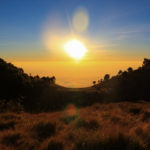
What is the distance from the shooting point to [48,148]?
5.95 metres

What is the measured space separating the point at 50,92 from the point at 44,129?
29874 mm

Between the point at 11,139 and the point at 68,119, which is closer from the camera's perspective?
the point at 11,139

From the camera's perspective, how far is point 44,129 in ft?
26.6

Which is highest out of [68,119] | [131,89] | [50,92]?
[50,92]

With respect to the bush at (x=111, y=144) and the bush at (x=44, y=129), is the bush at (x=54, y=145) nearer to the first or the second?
the bush at (x=111, y=144)

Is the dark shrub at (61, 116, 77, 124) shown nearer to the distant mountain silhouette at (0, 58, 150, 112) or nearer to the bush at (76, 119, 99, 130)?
the bush at (76, 119, 99, 130)

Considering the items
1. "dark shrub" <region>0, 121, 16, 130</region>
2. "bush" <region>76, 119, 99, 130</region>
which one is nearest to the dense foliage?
"bush" <region>76, 119, 99, 130</region>

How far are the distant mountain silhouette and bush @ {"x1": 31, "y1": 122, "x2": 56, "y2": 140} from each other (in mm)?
10842

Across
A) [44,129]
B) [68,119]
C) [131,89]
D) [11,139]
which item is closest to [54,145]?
[11,139]

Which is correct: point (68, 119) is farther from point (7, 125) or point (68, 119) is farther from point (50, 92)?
point (50, 92)

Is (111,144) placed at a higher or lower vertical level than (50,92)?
lower

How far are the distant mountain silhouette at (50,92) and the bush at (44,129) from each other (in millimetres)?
10842

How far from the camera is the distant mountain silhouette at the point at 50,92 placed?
26156 millimetres

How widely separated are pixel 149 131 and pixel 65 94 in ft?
106
